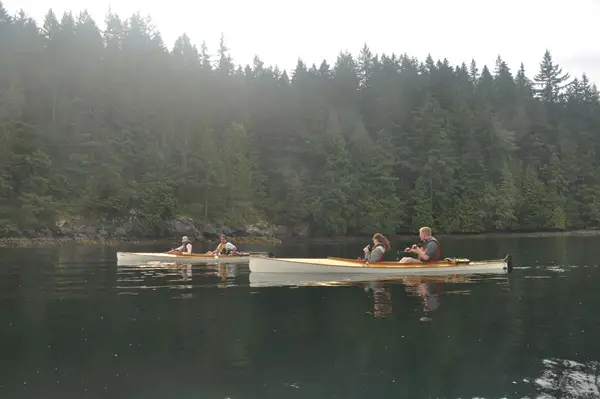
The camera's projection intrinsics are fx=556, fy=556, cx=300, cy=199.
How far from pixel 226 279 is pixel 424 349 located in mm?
14008

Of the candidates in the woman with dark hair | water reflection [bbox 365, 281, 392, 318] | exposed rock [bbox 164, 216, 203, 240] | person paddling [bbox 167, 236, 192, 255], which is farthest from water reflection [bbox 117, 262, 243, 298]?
exposed rock [bbox 164, 216, 203, 240]

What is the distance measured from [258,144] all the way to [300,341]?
70497 millimetres

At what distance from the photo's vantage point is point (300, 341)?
12.4 m

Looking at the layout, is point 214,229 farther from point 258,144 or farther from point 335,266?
point 335,266

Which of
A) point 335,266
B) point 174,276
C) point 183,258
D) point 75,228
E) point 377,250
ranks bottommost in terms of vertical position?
point 174,276

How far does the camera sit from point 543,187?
8938 centimetres

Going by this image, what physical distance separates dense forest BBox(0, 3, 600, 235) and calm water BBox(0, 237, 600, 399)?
4435cm

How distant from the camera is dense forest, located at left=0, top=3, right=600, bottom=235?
63.0 metres

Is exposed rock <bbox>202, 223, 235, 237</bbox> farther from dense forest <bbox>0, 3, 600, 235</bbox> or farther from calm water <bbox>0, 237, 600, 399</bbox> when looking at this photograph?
calm water <bbox>0, 237, 600, 399</bbox>

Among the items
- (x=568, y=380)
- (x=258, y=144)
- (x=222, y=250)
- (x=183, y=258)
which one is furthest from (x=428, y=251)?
(x=258, y=144)

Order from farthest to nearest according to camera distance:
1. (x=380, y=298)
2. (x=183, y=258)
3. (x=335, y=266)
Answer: (x=183, y=258) < (x=335, y=266) < (x=380, y=298)

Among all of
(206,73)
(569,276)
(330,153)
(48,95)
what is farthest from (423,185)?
(569,276)

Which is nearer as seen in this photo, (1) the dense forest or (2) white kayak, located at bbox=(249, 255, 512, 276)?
(2) white kayak, located at bbox=(249, 255, 512, 276)

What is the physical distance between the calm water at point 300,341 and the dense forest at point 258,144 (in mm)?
44349
